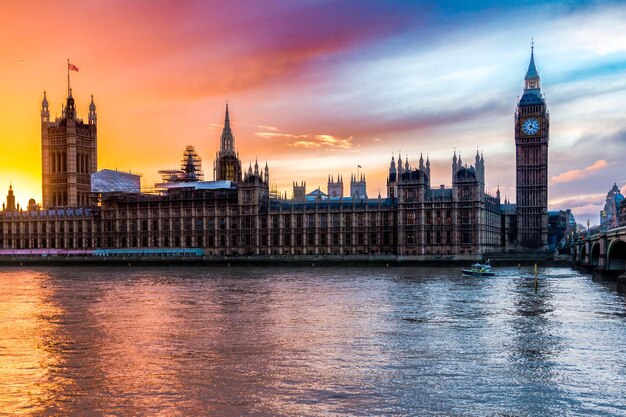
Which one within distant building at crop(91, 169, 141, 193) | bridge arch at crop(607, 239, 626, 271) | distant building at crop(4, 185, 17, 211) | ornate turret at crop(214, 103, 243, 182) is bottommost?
bridge arch at crop(607, 239, 626, 271)

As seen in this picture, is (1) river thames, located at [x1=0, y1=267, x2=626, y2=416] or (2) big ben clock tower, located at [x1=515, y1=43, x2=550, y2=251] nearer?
(1) river thames, located at [x1=0, y1=267, x2=626, y2=416]

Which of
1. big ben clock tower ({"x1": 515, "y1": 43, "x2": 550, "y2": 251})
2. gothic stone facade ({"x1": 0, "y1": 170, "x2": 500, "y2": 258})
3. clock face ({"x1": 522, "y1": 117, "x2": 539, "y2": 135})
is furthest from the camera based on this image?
clock face ({"x1": 522, "y1": 117, "x2": 539, "y2": 135})

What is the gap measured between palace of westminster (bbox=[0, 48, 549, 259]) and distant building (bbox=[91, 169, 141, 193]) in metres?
0.59

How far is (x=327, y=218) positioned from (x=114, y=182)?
69.8 m

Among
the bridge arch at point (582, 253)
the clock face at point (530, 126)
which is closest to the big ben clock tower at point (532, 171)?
the clock face at point (530, 126)

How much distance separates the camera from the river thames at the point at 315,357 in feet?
72.5

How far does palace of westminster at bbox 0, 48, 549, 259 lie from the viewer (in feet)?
434

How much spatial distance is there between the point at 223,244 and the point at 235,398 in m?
128

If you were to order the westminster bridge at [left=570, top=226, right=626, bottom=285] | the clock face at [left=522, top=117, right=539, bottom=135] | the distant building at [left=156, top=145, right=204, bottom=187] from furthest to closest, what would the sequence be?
the distant building at [left=156, top=145, right=204, bottom=187]
the clock face at [left=522, top=117, right=539, bottom=135]
the westminster bridge at [left=570, top=226, right=626, bottom=285]

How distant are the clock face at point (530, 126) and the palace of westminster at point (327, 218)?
8.6 inches

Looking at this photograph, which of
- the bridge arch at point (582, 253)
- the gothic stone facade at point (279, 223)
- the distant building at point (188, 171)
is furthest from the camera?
the distant building at point (188, 171)

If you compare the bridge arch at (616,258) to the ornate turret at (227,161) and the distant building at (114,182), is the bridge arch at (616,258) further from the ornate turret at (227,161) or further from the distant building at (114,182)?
the distant building at (114,182)

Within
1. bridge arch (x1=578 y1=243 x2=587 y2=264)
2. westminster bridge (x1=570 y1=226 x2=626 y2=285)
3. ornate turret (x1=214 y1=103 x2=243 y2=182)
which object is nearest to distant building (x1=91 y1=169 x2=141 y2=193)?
ornate turret (x1=214 y1=103 x2=243 y2=182)

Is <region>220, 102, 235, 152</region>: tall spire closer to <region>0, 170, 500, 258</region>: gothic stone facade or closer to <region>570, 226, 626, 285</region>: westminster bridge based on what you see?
<region>0, 170, 500, 258</region>: gothic stone facade
